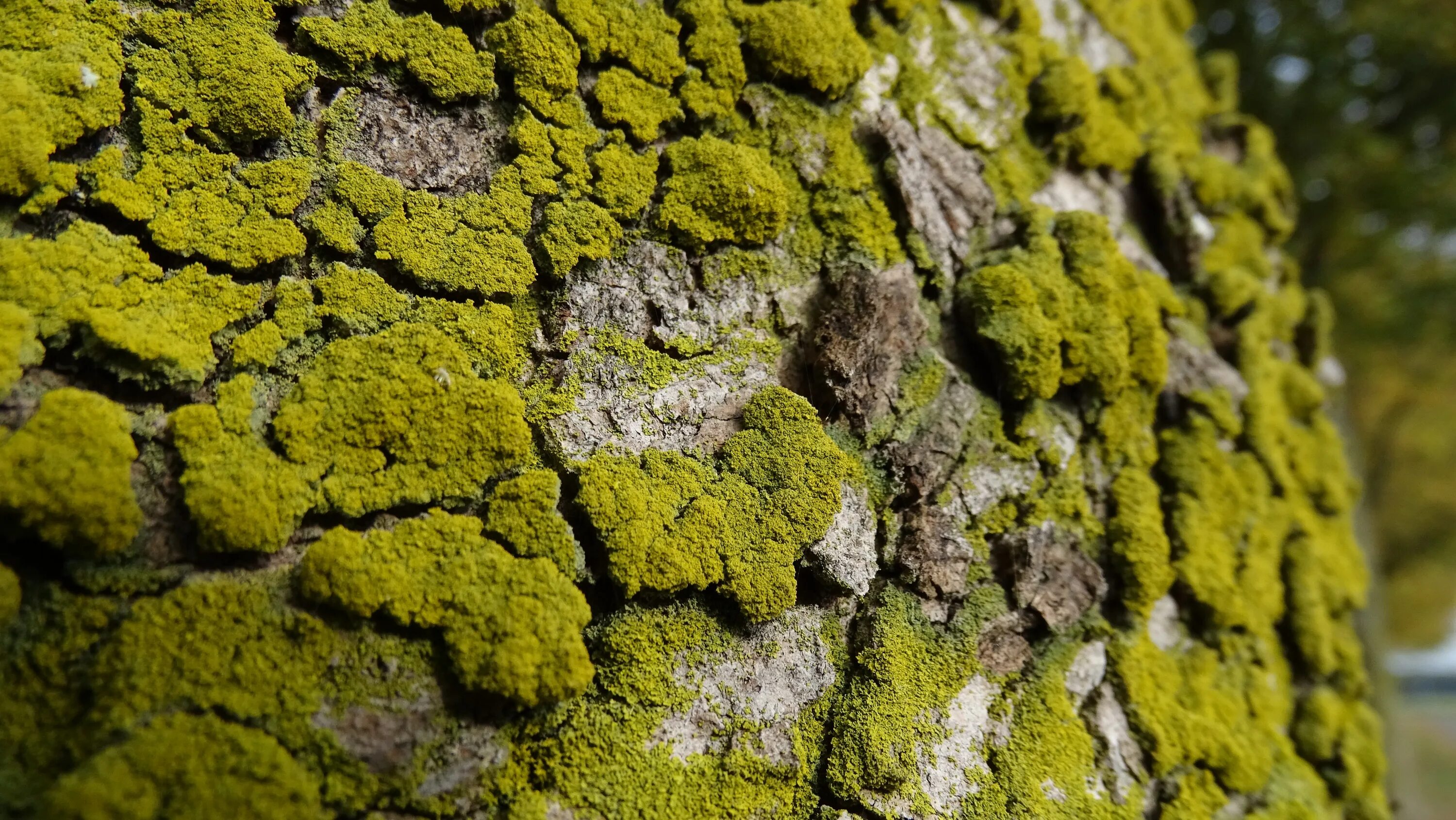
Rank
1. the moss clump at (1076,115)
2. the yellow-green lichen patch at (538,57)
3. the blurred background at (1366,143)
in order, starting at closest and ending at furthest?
1. the yellow-green lichen patch at (538,57)
2. the moss clump at (1076,115)
3. the blurred background at (1366,143)

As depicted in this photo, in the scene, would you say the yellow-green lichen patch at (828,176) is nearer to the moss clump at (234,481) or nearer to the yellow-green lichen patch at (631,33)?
the yellow-green lichen patch at (631,33)

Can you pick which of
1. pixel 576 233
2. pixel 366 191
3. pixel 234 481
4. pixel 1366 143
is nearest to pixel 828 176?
pixel 576 233

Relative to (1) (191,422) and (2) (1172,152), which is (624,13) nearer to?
(1) (191,422)

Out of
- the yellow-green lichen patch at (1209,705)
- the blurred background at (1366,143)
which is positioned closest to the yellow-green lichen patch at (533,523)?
the yellow-green lichen patch at (1209,705)

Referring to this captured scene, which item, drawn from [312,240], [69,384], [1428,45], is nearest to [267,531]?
[69,384]

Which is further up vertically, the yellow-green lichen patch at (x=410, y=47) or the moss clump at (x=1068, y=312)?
the moss clump at (x=1068, y=312)

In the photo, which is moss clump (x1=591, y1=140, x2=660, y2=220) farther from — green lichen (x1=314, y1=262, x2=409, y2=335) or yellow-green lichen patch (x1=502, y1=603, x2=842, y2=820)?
yellow-green lichen patch (x1=502, y1=603, x2=842, y2=820)

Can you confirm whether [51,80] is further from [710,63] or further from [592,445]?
[710,63]
